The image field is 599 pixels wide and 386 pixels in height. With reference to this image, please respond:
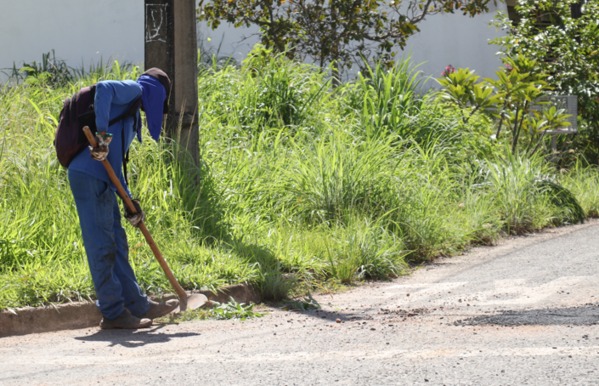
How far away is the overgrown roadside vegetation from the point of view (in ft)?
28.3

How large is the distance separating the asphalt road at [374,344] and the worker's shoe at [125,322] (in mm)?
56

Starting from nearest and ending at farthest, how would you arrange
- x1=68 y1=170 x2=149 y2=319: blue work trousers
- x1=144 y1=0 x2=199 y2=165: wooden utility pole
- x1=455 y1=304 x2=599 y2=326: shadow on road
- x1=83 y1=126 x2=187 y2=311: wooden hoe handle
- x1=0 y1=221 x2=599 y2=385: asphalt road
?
x1=0 y1=221 x2=599 y2=385: asphalt road, x1=455 y1=304 x2=599 y2=326: shadow on road, x1=83 y1=126 x2=187 y2=311: wooden hoe handle, x1=68 y1=170 x2=149 y2=319: blue work trousers, x1=144 y1=0 x2=199 y2=165: wooden utility pole

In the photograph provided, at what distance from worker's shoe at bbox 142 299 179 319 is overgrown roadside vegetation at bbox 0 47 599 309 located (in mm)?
419

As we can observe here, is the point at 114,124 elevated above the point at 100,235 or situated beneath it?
elevated above

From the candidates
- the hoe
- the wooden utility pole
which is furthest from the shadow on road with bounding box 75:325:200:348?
the wooden utility pole

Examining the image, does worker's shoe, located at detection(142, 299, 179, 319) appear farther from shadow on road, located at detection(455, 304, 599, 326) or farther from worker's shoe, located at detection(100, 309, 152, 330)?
shadow on road, located at detection(455, 304, 599, 326)

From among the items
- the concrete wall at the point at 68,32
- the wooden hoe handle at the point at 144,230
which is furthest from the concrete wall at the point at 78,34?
the wooden hoe handle at the point at 144,230

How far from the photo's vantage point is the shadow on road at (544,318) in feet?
22.9

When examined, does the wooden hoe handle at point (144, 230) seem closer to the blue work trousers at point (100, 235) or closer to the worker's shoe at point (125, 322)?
the blue work trousers at point (100, 235)

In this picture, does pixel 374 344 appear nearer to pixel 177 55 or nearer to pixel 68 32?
pixel 177 55

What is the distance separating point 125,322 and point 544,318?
8.40 feet

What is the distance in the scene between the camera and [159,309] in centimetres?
771

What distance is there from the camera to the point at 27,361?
6426 mm

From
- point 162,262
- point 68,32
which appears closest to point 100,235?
point 162,262
